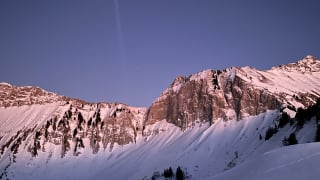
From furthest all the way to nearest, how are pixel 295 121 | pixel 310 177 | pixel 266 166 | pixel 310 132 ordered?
pixel 295 121, pixel 310 132, pixel 266 166, pixel 310 177

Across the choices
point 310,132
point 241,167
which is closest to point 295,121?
point 310,132

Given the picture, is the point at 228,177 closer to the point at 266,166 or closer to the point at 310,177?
the point at 266,166

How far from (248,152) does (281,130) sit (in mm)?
21107

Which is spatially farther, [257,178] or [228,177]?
[228,177]

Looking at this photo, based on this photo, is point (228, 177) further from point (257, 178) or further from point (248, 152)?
point (248, 152)

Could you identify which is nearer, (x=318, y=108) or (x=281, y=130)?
(x=318, y=108)

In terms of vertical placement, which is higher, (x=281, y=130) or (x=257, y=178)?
(x=281, y=130)

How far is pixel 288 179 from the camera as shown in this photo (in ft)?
104

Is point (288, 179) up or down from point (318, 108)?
down

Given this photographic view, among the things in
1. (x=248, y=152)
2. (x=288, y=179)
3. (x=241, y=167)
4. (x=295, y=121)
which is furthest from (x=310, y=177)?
(x=248, y=152)

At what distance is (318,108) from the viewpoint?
158125 millimetres

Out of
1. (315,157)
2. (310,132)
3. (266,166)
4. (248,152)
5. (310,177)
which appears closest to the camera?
(310,177)

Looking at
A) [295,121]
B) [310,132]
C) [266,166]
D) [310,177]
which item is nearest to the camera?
[310,177]

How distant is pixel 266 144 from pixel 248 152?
15321 millimetres
